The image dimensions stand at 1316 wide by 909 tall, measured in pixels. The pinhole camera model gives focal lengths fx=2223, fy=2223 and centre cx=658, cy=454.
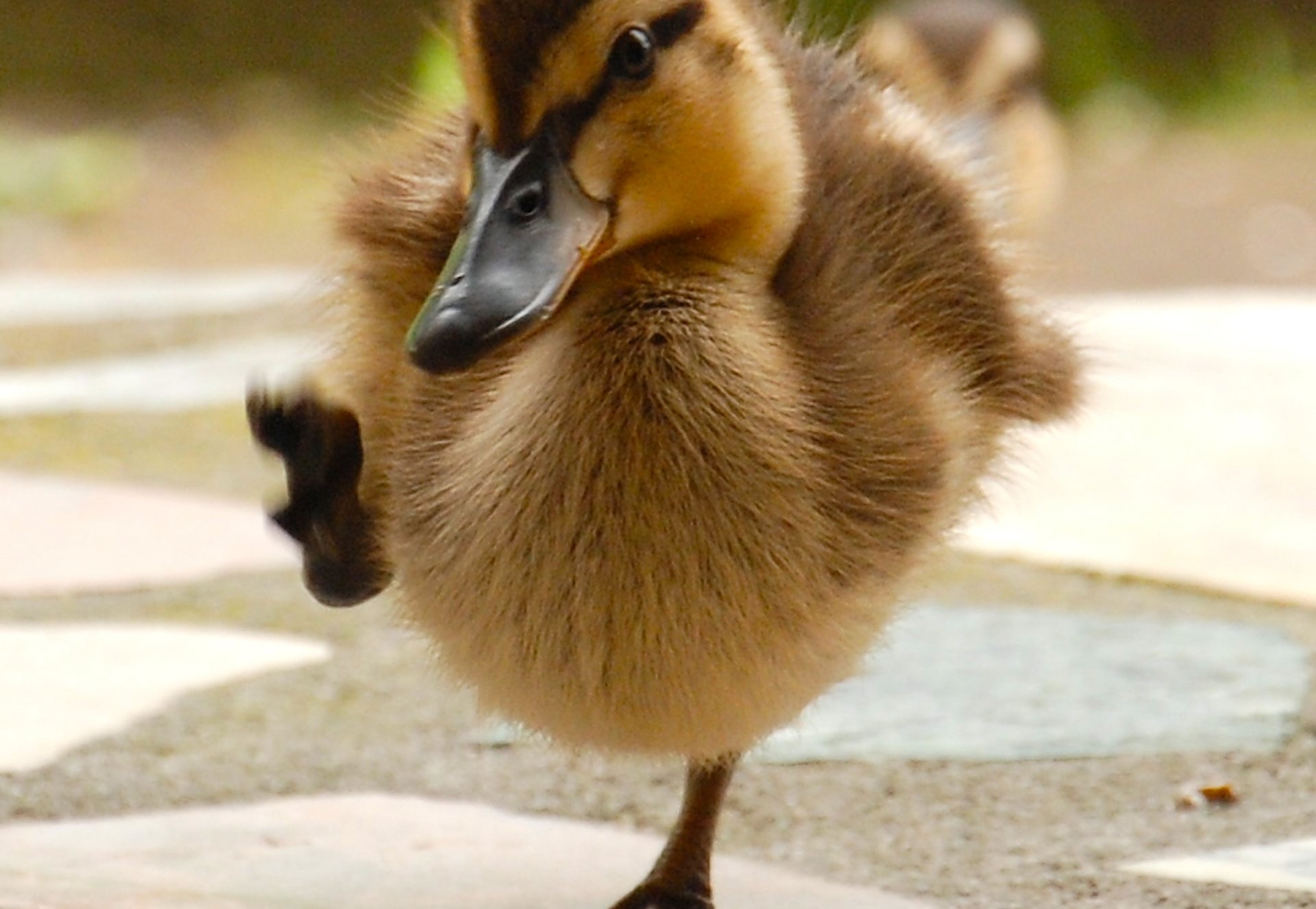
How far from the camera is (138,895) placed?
190 cm

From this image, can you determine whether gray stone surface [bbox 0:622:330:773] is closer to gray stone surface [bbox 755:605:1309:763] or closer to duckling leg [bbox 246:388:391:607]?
duckling leg [bbox 246:388:391:607]

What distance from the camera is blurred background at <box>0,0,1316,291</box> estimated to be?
677 cm

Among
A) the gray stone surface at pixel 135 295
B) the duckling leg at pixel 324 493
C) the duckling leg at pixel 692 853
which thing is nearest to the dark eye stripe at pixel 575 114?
the duckling leg at pixel 324 493

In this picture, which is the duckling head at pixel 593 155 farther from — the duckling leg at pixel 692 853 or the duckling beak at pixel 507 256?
the duckling leg at pixel 692 853

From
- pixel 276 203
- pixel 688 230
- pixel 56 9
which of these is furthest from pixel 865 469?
pixel 56 9

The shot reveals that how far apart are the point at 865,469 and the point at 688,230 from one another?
0.26 meters

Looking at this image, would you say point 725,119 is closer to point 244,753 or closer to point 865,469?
point 865,469

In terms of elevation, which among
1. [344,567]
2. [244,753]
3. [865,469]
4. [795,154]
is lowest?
[244,753]

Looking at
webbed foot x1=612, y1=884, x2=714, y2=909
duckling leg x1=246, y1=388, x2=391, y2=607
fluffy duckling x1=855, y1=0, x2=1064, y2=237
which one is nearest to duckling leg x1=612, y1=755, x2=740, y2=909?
webbed foot x1=612, y1=884, x2=714, y2=909

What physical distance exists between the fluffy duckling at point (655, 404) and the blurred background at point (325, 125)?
3206mm

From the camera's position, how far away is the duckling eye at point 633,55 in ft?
6.01

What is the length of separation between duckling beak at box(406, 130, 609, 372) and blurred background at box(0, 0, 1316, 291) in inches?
133

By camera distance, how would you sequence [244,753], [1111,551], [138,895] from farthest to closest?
[1111,551]
[244,753]
[138,895]

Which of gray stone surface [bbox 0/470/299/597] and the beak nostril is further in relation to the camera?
gray stone surface [bbox 0/470/299/597]
